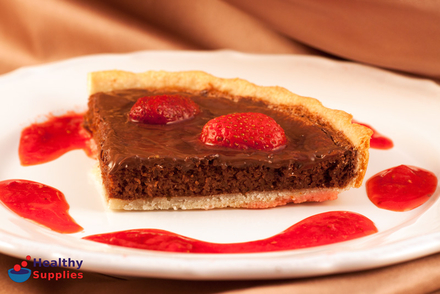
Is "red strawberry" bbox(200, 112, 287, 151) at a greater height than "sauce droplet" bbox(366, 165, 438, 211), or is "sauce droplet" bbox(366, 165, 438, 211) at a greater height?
"red strawberry" bbox(200, 112, 287, 151)

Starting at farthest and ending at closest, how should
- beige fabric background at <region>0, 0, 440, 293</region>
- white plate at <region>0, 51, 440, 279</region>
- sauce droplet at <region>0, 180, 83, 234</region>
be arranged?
beige fabric background at <region>0, 0, 440, 293</region>, sauce droplet at <region>0, 180, 83, 234</region>, white plate at <region>0, 51, 440, 279</region>

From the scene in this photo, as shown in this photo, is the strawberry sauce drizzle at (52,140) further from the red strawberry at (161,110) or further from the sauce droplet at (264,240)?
the sauce droplet at (264,240)

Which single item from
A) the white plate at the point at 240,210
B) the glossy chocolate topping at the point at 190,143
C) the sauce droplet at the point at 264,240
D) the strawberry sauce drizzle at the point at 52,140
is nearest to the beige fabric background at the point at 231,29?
the white plate at the point at 240,210

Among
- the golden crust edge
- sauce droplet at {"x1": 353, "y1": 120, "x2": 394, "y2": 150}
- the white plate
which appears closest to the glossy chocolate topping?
the golden crust edge

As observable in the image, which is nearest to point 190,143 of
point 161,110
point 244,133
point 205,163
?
point 205,163

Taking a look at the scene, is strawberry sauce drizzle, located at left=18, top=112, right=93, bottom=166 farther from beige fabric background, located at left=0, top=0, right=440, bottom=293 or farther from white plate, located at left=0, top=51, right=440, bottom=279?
beige fabric background, located at left=0, top=0, right=440, bottom=293

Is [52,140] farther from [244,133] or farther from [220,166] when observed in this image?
Answer: [244,133]

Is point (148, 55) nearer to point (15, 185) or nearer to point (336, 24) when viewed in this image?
point (336, 24)
